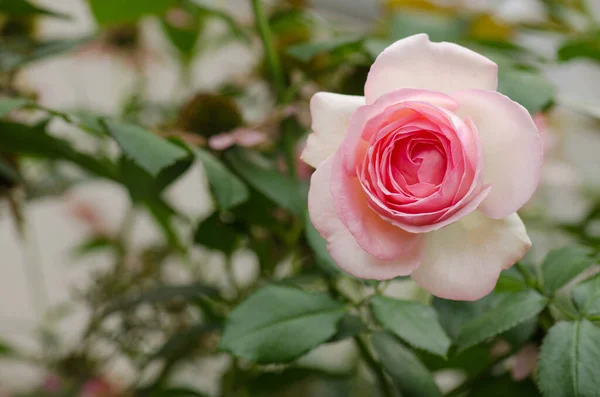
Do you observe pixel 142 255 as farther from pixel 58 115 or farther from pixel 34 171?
pixel 58 115

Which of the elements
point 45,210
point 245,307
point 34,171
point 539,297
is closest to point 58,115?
point 245,307

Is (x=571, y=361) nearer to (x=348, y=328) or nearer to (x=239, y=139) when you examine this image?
(x=348, y=328)

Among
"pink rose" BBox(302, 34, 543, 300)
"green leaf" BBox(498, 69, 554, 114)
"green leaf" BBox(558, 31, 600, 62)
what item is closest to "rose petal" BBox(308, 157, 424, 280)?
"pink rose" BBox(302, 34, 543, 300)

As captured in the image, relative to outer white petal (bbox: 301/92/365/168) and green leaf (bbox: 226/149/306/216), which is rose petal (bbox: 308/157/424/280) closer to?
outer white petal (bbox: 301/92/365/168)

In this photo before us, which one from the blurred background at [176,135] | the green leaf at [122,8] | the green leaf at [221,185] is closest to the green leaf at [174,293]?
the blurred background at [176,135]

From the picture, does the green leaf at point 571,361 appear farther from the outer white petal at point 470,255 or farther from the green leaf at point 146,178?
the green leaf at point 146,178

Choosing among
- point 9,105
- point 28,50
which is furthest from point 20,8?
point 9,105
